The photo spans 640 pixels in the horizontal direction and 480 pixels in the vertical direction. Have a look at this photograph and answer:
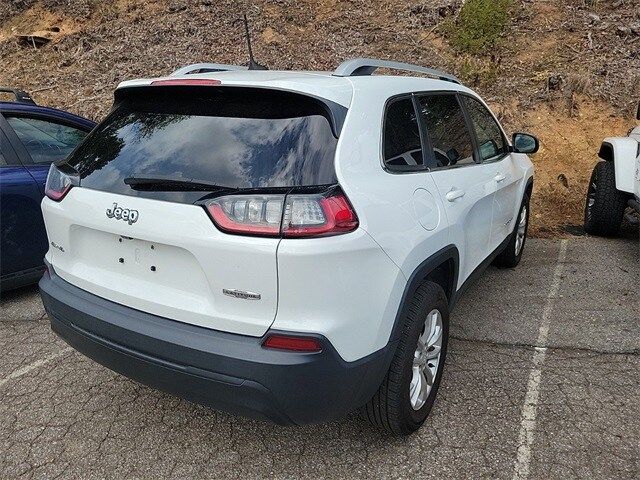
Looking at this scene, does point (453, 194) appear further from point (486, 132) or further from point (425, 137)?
point (486, 132)

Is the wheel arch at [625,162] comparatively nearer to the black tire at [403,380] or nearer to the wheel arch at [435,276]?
the wheel arch at [435,276]

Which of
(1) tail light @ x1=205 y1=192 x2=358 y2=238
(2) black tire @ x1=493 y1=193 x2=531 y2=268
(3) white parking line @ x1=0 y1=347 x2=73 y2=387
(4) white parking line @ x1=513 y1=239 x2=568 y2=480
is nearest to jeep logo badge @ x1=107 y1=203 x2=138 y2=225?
(1) tail light @ x1=205 y1=192 x2=358 y2=238

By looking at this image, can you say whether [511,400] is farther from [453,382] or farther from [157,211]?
[157,211]

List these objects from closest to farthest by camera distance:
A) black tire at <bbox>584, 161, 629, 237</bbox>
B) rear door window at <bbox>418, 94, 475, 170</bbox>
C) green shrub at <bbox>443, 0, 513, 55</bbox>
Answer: rear door window at <bbox>418, 94, 475, 170</bbox>
black tire at <bbox>584, 161, 629, 237</bbox>
green shrub at <bbox>443, 0, 513, 55</bbox>

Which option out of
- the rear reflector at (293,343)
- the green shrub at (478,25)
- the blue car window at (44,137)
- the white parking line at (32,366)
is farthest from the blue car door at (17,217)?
the green shrub at (478,25)

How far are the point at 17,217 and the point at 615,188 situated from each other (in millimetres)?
5664

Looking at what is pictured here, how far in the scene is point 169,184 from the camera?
204cm

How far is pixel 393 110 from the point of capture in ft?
8.04

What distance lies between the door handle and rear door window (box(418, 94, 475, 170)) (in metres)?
0.15

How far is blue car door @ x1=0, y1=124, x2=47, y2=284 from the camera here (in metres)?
3.86

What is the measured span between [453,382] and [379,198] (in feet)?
4.99

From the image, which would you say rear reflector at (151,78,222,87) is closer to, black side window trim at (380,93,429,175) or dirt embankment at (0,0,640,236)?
black side window trim at (380,93,429,175)

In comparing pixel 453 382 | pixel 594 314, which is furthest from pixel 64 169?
pixel 594 314

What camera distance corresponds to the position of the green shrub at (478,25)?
9430 mm
